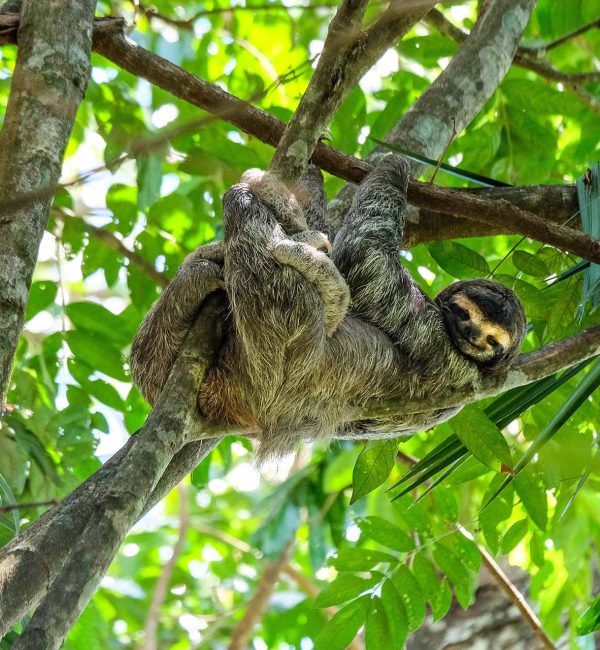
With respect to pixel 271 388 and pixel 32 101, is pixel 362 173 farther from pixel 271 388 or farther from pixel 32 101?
pixel 32 101

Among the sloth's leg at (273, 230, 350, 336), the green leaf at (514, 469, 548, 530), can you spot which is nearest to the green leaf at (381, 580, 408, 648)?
the green leaf at (514, 469, 548, 530)

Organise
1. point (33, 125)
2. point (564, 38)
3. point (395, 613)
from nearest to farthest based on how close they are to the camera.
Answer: point (33, 125) → point (395, 613) → point (564, 38)

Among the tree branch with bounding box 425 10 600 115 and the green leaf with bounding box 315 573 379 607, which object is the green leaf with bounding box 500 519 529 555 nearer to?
the green leaf with bounding box 315 573 379 607

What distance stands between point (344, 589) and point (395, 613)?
38 centimetres

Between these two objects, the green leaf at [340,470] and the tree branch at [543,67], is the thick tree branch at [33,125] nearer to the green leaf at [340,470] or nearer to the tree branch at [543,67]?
the tree branch at [543,67]

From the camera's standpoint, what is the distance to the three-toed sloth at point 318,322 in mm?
4996

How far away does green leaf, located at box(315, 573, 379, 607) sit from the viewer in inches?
232

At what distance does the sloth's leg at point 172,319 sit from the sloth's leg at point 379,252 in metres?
0.90

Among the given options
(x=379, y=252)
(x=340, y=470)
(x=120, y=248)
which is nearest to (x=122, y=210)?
(x=120, y=248)

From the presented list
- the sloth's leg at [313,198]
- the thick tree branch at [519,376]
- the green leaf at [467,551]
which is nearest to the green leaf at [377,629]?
the green leaf at [467,551]

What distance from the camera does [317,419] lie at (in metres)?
5.61

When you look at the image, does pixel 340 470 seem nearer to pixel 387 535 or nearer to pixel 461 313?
pixel 387 535

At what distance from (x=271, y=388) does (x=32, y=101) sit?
2.12 meters

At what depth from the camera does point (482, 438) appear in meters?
5.28
